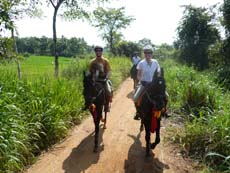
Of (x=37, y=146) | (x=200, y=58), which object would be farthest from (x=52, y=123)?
(x=200, y=58)

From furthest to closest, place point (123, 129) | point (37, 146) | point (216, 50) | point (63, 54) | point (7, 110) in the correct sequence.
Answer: point (63, 54) → point (216, 50) → point (123, 129) → point (37, 146) → point (7, 110)

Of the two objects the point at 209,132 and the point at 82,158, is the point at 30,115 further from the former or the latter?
the point at 209,132

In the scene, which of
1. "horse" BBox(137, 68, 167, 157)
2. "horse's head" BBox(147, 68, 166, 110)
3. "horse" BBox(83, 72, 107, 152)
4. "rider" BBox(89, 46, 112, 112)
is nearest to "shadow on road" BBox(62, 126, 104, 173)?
"horse" BBox(83, 72, 107, 152)

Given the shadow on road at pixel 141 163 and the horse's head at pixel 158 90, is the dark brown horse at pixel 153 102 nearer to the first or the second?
the horse's head at pixel 158 90

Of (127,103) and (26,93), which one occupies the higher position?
(26,93)

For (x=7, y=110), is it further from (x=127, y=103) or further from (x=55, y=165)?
(x=127, y=103)

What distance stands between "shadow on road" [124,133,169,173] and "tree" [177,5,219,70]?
946 inches

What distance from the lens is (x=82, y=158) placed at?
25.6ft

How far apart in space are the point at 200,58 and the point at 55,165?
25913 millimetres

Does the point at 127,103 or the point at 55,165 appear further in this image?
the point at 127,103

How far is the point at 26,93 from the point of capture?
345 inches

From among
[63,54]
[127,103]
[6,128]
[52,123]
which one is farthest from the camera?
[63,54]

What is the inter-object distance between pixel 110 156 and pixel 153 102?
1664 mm

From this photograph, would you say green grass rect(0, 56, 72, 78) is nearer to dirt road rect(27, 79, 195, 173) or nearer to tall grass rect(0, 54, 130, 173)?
tall grass rect(0, 54, 130, 173)
